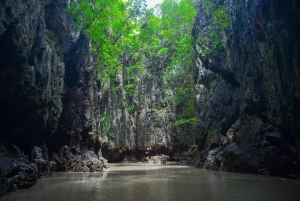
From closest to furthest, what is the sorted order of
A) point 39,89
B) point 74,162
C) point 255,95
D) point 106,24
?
point 39,89
point 255,95
point 74,162
point 106,24

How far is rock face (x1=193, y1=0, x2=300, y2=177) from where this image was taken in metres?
10.4

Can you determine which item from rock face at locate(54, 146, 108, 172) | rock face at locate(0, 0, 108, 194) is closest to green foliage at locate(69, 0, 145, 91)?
rock face at locate(0, 0, 108, 194)

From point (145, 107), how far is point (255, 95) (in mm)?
17103

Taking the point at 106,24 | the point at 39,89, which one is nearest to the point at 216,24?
the point at 106,24

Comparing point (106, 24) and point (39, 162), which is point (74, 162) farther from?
point (106, 24)

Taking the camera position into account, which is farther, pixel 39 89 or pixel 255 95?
pixel 255 95

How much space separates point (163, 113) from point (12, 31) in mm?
22078

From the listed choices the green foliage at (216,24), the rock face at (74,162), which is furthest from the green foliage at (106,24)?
the rock face at (74,162)

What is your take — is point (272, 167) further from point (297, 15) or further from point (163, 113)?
point (163, 113)

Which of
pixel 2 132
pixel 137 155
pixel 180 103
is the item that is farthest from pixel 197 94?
pixel 2 132

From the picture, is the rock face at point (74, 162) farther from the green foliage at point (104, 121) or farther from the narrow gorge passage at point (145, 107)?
the green foliage at point (104, 121)

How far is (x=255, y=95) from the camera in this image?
1381cm

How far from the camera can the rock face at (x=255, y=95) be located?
10.4 meters

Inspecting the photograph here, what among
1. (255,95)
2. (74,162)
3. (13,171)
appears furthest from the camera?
(74,162)
